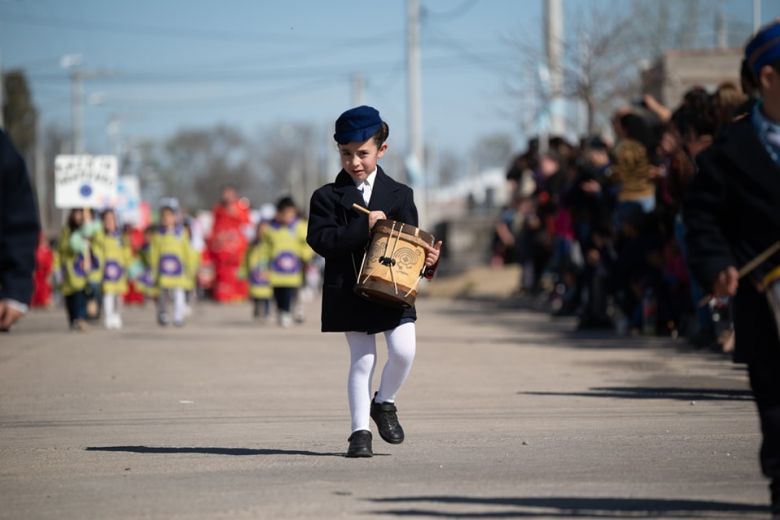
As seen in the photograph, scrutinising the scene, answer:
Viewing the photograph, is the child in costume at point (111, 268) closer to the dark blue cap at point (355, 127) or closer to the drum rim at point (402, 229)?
the dark blue cap at point (355, 127)

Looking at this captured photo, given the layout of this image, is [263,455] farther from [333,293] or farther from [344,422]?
[344,422]

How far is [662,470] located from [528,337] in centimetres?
1166

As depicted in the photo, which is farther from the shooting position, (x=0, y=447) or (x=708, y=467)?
(x=0, y=447)

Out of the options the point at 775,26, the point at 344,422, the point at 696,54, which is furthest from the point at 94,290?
the point at 775,26

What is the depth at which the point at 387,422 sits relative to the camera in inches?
344

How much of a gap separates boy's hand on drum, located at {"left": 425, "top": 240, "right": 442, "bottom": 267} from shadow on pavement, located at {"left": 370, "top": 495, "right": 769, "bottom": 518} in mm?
1769

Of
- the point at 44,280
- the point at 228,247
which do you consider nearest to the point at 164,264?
the point at 228,247

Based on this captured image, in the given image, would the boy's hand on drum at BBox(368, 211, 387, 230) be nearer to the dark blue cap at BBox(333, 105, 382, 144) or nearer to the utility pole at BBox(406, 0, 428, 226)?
the dark blue cap at BBox(333, 105, 382, 144)

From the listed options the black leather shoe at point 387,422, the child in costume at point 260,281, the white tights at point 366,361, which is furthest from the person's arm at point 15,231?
the child in costume at point 260,281

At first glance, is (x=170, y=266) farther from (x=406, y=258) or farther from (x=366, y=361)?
(x=406, y=258)

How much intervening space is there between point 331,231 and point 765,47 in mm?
2852

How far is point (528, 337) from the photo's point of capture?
19438mm

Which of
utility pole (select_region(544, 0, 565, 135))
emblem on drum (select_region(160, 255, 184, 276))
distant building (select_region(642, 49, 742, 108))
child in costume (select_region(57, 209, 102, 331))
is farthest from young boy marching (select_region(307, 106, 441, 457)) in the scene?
utility pole (select_region(544, 0, 565, 135))

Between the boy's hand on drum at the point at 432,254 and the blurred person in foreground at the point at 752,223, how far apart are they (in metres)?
2.14
